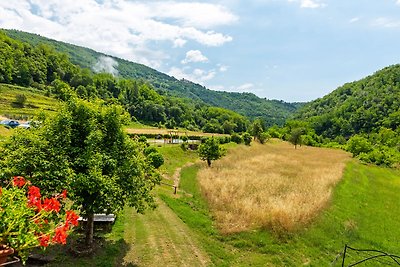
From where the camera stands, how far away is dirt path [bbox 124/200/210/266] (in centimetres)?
1617

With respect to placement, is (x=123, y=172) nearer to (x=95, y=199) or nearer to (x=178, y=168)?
(x=95, y=199)

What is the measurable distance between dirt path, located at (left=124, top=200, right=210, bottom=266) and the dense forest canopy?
96938 millimetres

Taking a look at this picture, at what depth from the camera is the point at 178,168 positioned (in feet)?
140

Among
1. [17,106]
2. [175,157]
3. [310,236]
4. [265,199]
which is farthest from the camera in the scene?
[17,106]

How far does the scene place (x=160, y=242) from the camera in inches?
715

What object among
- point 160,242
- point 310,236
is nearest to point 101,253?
point 160,242

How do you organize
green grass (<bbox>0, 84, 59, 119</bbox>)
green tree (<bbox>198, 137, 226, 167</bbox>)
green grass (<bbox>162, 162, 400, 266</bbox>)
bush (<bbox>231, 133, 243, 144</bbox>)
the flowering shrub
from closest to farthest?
the flowering shrub → green grass (<bbox>162, 162, 400, 266</bbox>) → green tree (<bbox>198, 137, 226, 167</bbox>) → bush (<bbox>231, 133, 243, 144</bbox>) → green grass (<bbox>0, 84, 59, 119</bbox>)

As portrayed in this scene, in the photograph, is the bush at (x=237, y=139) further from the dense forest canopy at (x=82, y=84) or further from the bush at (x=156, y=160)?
the dense forest canopy at (x=82, y=84)

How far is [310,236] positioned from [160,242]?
354 inches

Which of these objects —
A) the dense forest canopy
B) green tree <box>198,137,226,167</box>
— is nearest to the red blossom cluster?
green tree <box>198,137,226,167</box>

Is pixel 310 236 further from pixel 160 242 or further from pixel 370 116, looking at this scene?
pixel 370 116

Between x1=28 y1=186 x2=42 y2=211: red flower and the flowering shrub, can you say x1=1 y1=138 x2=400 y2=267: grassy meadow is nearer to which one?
x1=28 y1=186 x2=42 y2=211: red flower

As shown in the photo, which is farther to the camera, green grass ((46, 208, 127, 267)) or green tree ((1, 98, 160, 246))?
green grass ((46, 208, 127, 267))

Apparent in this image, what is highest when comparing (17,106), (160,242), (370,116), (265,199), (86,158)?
(370,116)
